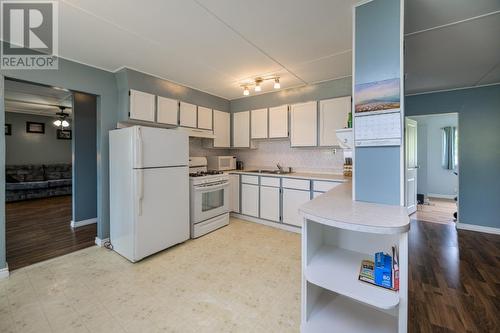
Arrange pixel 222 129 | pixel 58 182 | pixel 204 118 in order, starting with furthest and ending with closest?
1. pixel 58 182
2. pixel 222 129
3. pixel 204 118

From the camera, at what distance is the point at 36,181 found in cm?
629

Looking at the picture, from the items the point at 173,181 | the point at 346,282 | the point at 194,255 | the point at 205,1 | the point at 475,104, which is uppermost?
the point at 205,1

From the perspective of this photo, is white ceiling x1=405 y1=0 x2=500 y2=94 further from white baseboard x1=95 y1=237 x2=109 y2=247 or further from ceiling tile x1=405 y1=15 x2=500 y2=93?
white baseboard x1=95 y1=237 x2=109 y2=247

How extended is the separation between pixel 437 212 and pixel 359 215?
516 centimetres

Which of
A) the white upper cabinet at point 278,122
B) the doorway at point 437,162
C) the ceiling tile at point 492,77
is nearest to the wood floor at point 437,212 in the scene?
the doorway at point 437,162

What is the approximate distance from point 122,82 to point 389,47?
3.22m

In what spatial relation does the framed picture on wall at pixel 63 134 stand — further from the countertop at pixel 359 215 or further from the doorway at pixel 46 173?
the countertop at pixel 359 215

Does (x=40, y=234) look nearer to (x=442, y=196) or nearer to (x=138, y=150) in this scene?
(x=138, y=150)

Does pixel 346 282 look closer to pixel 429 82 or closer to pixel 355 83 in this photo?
pixel 355 83

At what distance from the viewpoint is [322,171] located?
3947 millimetres

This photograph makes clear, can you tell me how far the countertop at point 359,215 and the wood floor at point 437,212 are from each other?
4.09 m

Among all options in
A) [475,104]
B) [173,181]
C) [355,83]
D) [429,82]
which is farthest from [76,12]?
[475,104]

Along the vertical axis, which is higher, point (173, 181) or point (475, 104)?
point (475, 104)

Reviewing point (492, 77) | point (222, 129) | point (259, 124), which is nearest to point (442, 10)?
point (492, 77)
